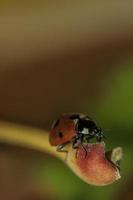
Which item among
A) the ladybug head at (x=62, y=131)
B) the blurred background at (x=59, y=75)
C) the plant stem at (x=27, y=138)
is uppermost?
the blurred background at (x=59, y=75)

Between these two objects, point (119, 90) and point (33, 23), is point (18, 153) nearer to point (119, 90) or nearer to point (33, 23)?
point (119, 90)

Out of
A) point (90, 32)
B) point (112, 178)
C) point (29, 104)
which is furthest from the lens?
point (90, 32)

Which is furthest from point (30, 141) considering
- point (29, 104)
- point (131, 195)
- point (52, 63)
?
point (52, 63)

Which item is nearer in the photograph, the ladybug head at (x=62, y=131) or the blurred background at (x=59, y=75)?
the ladybug head at (x=62, y=131)

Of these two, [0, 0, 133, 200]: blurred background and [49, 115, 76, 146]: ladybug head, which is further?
[0, 0, 133, 200]: blurred background

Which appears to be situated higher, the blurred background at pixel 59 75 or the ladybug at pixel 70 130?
the blurred background at pixel 59 75

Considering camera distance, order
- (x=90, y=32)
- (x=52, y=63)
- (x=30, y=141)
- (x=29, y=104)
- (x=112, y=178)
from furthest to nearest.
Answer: (x=90, y=32) → (x=52, y=63) → (x=29, y=104) → (x=30, y=141) → (x=112, y=178)
